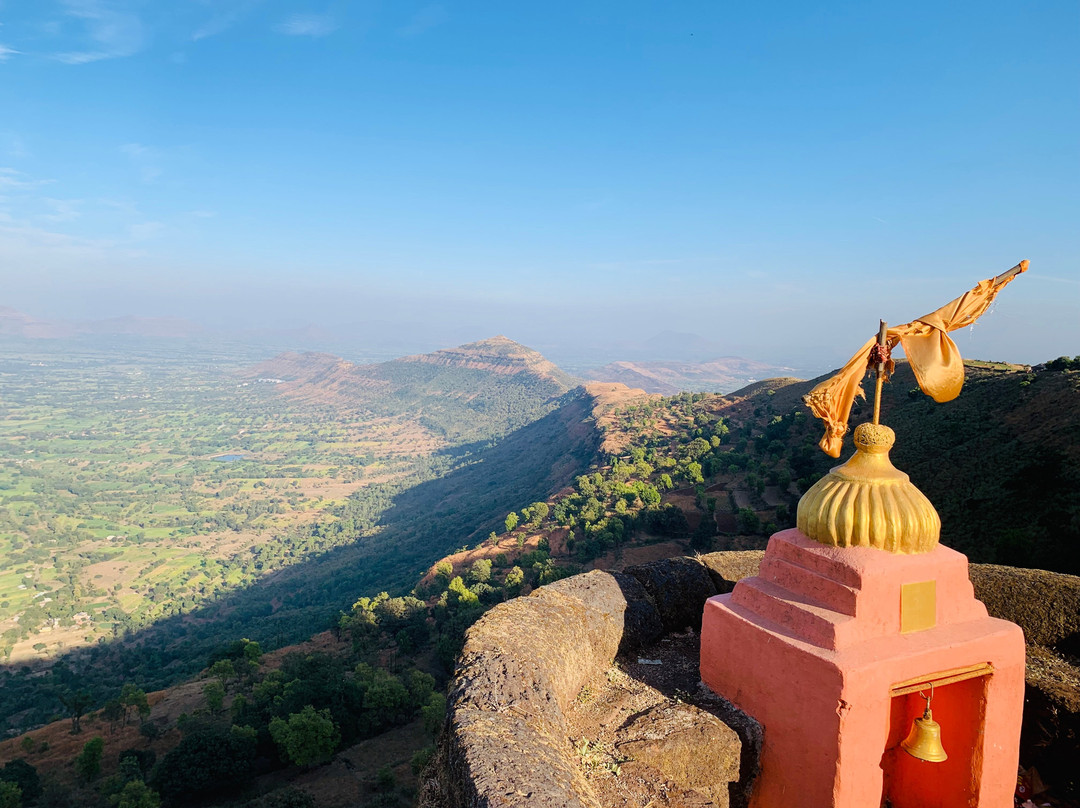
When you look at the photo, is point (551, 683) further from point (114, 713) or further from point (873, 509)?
point (114, 713)

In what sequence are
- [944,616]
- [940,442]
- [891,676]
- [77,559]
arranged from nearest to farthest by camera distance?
[891,676] < [944,616] < [940,442] < [77,559]

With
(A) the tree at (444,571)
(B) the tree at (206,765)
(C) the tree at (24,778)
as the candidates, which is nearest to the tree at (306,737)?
(B) the tree at (206,765)

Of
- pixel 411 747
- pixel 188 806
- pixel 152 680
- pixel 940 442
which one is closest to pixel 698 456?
pixel 940 442

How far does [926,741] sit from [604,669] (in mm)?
4287

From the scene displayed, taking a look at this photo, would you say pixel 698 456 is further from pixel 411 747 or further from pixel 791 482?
pixel 411 747

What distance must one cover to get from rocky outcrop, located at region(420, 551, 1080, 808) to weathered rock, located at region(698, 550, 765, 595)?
30mm

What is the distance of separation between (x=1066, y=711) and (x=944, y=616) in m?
3.54

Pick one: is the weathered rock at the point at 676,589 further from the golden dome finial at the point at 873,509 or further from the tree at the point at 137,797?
the tree at the point at 137,797

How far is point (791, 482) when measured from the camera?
4606 cm

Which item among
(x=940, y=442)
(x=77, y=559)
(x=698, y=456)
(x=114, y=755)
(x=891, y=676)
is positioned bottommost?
(x=77, y=559)

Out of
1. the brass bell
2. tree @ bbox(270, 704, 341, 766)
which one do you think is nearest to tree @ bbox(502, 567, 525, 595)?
tree @ bbox(270, 704, 341, 766)

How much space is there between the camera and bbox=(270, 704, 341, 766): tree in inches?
971

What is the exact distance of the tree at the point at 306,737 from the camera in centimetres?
2466

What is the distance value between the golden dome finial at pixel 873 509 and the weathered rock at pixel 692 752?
2811 mm
